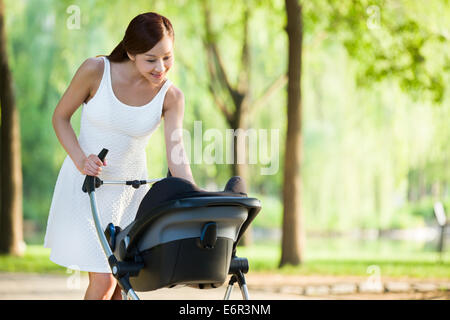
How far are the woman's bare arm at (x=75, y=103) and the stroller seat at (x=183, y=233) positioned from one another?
59cm

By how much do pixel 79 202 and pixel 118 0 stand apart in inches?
396

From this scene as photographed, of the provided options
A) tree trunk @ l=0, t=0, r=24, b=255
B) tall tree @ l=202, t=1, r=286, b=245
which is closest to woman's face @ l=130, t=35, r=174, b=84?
tree trunk @ l=0, t=0, r=24, b=255

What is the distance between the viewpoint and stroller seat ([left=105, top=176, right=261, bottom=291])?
2893mm

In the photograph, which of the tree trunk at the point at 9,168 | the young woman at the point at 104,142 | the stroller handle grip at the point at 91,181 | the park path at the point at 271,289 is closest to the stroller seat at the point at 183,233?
the stroller handle grip at the point at 91,181

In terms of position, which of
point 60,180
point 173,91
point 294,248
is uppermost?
point 173,91

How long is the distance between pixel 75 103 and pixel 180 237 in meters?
1.00

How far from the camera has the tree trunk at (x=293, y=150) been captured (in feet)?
34.9

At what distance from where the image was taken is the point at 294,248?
10.7 metres

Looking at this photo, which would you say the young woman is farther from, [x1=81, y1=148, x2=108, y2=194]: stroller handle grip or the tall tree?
the tall tree

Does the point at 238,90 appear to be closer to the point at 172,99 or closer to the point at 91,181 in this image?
the point at 172,99

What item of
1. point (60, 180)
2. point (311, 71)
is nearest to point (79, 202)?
point (60, 180)

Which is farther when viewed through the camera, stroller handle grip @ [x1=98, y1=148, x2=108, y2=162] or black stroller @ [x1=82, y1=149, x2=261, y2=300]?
stroller handle grip @ [x1=98, y1=148, x2=108, y2=162]

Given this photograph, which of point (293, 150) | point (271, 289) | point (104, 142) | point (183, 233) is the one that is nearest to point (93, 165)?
point (104, 142)
